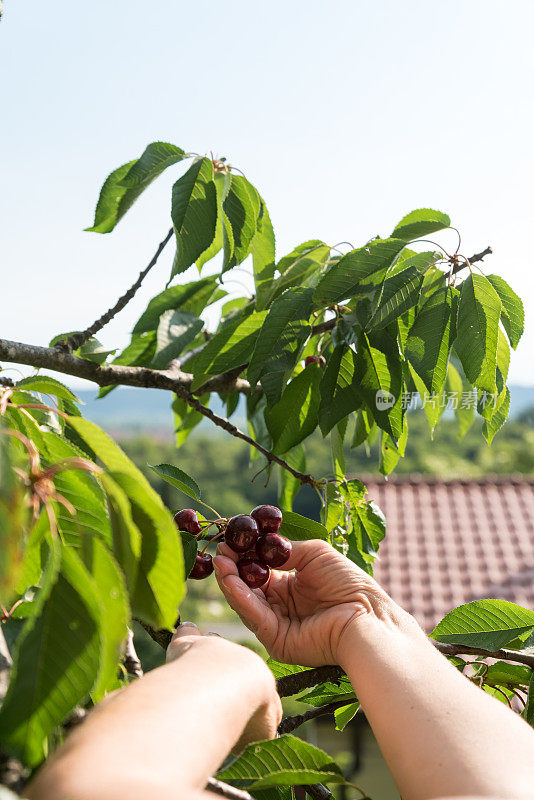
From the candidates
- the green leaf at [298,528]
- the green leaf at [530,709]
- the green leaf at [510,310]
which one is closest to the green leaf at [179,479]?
the green leaf at [298,528]

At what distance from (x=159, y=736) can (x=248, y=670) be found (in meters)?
0.21

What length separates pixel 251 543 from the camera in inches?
54.4

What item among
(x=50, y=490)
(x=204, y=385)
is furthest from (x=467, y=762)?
(x=204, y=385)

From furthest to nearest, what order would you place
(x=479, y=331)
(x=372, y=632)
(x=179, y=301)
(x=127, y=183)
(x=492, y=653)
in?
(x=179, y=301) → (x=127, y=183) → (x=479, y=331) → (x=492, y=653) → (x=372, y=632)

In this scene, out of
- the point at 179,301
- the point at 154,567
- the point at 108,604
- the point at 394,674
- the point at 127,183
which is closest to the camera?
the point at 108,604

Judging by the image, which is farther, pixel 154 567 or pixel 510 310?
pixel 510 310

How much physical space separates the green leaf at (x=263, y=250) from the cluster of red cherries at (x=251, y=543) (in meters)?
0.68

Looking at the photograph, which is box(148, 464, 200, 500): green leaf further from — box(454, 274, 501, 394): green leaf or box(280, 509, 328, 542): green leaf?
box(454, 274, 501, 394): green leaf

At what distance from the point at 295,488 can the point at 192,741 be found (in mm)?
1335

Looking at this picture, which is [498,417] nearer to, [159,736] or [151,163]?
[151,163]

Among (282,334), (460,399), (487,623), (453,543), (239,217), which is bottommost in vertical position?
(453,543)

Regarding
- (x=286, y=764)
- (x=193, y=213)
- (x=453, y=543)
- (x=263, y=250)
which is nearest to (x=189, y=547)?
(x=286, y=764)

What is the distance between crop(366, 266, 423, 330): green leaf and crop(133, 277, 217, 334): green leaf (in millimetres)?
642

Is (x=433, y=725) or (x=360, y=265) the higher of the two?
(x=360, y=265)
